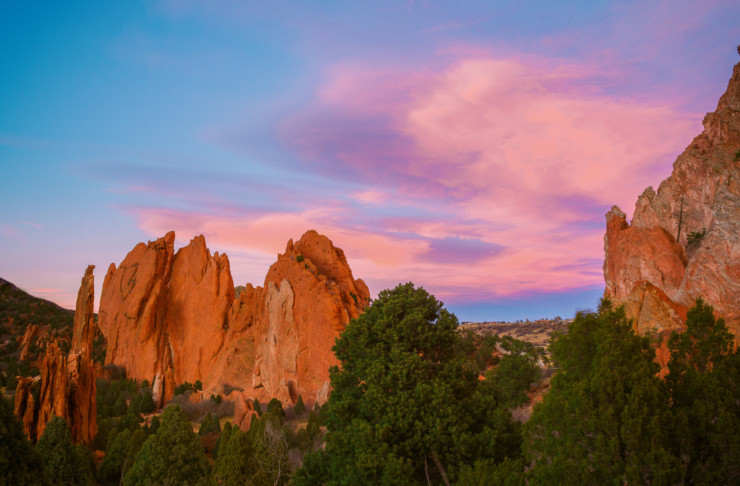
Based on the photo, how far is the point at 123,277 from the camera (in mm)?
68375

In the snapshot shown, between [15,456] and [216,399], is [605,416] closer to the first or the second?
[15,456]

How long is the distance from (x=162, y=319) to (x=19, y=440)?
61.7 metres

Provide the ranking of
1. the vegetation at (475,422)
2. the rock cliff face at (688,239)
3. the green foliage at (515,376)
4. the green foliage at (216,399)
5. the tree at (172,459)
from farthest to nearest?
1. the green foliage at (216,399)
2. the green foliage at (515,376)
3. the rock cliff face at (688,239)
4. the tree at (172,459)
5. the vegetation at (475,422)

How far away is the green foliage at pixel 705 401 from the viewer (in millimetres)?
8680

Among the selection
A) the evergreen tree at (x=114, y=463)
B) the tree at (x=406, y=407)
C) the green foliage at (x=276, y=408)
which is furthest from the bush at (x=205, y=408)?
the tree at (x=406, y=407)

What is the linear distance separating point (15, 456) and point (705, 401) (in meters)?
14.0

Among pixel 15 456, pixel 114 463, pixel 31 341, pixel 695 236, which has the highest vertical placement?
pixel 695 236

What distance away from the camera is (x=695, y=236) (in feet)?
120

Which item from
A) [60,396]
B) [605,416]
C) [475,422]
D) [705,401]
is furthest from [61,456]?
[705,401]

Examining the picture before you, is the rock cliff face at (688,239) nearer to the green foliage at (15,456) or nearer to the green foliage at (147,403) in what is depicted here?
the green foliage at (15,456)

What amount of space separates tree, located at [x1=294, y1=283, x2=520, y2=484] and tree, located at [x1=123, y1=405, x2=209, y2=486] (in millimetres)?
3865

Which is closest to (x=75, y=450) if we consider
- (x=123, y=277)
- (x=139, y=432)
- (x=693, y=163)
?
(x=139, y=432)

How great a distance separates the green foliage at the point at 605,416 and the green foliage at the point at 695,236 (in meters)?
32.2

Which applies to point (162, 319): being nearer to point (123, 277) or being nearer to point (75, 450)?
point (123, 277)
